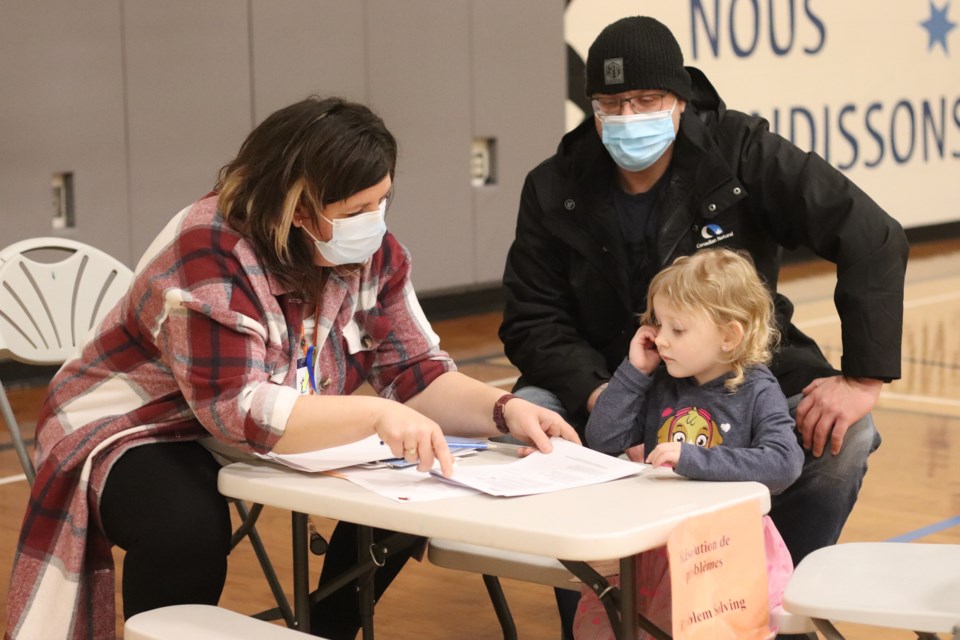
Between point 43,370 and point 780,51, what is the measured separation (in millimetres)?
5412

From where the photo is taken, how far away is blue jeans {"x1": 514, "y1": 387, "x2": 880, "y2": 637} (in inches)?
103

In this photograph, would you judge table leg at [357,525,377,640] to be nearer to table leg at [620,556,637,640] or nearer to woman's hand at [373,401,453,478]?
woman's hand at [373,401,453,478]

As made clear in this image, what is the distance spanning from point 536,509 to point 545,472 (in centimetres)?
24

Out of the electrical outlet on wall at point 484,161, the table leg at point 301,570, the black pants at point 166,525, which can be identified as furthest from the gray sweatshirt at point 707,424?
the electrical outlet on wall at point 484,161

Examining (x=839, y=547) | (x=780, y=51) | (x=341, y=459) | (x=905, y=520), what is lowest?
(x=905, y=520)

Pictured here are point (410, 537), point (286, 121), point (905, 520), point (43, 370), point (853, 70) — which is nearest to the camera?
point (410, 537)

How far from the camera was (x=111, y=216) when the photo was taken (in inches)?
236

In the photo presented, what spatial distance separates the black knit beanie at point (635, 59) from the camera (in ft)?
8.84

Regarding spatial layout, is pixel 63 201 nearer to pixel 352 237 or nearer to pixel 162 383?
pixel 162 383

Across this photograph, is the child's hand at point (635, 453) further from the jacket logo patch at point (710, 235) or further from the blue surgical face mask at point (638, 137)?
the blue surgical face mask at point (638, 137)

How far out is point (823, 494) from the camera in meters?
2.63

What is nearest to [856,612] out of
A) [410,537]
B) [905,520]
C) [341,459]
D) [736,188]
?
[410,537]

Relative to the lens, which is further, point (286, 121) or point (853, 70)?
point (853, 70)

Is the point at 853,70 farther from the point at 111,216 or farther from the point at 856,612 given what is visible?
the point at 856,612
